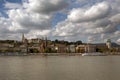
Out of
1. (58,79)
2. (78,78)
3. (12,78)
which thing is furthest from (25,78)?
(78,78)

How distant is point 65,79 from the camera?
1286 inches

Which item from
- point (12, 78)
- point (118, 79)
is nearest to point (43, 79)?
point (12, 78)

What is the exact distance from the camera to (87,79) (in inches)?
1288

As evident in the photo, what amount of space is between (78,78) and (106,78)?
3.54 m

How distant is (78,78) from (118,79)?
4.92 m

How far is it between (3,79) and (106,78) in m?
13.0

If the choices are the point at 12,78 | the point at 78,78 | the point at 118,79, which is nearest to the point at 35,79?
the point at 12,78

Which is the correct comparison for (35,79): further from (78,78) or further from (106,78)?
(106,78)

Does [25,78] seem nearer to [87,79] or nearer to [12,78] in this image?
[12,78]

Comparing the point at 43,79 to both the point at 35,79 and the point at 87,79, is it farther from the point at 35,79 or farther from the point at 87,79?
the point at 87,79

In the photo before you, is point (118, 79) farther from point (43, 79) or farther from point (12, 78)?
point (12, 78)

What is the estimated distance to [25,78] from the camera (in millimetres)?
34500

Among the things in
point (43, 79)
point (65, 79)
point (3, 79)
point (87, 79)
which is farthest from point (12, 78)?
point (87, 79)

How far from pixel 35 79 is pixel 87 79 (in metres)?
6.50
